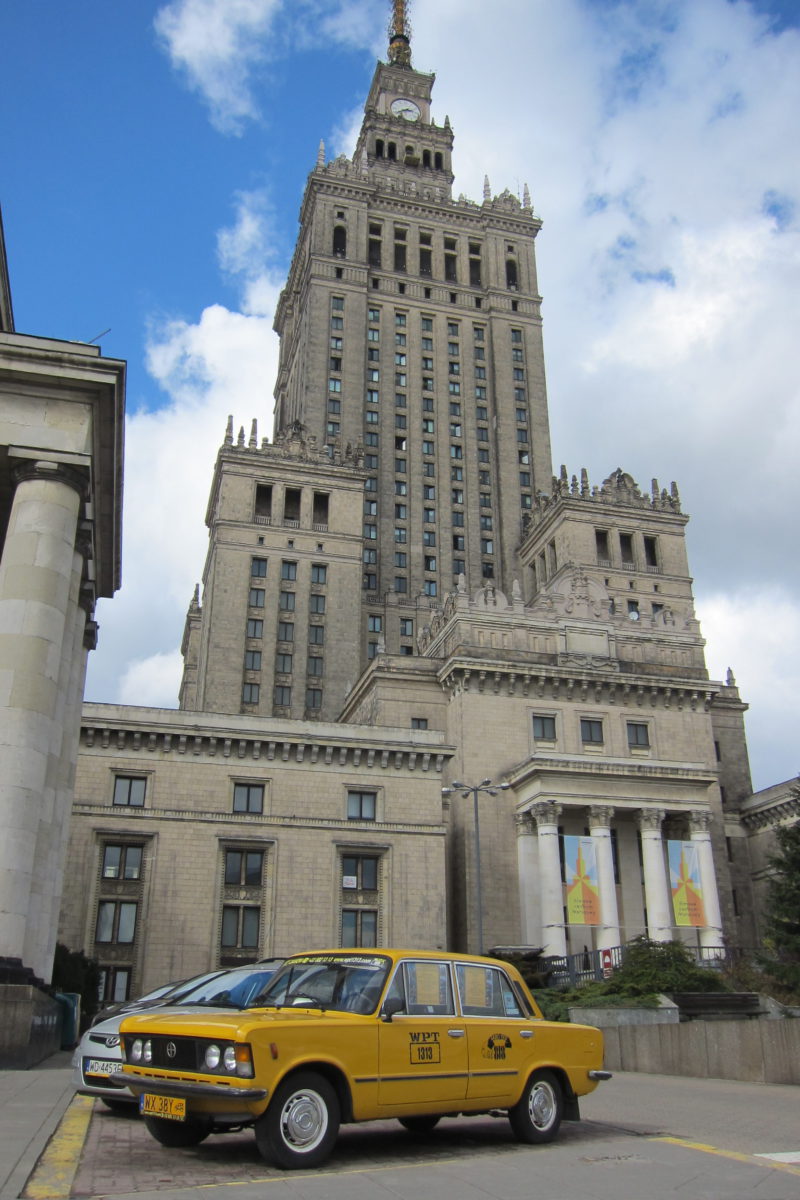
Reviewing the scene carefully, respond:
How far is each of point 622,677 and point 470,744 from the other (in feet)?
33.6

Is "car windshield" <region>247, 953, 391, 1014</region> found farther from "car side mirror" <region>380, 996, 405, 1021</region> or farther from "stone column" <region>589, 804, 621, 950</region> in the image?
"stone column" <region>589, 804, 621, 950</region>

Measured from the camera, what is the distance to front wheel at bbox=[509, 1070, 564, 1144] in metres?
11.0

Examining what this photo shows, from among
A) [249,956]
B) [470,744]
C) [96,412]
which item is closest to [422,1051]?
[96,412]

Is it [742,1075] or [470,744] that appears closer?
[742,1075]

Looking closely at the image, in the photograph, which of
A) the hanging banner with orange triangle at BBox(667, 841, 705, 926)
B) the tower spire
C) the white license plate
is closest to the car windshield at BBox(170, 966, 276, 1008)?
the white license plate

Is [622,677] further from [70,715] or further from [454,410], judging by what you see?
[454,410]

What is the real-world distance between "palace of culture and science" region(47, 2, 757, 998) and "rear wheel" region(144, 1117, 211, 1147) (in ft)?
104

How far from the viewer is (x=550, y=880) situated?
47719 mm

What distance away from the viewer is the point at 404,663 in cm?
5688

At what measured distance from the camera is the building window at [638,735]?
57.1 metres

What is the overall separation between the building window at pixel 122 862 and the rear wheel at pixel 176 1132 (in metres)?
34.1

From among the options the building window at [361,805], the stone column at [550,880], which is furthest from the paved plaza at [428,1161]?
the stone column at [550,880]

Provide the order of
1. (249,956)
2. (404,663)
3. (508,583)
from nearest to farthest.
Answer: (249,956)
(404,663)
(508,583)

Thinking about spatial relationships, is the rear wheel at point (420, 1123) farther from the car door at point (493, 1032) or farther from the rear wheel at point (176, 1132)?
the rear wheel at point (176, 1132)
